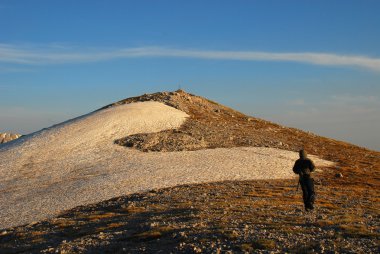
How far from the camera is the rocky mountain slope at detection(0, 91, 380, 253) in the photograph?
2158cm

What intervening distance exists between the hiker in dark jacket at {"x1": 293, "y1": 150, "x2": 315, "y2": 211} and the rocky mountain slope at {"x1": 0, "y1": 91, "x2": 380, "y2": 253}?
3.44 ft

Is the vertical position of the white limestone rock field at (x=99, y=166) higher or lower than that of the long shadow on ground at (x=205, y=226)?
A: higher

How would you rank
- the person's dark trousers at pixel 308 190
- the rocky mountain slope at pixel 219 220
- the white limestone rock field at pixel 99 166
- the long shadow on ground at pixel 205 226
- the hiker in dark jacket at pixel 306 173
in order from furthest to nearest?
1. the white limestone rock field at pixel 99 166
2. the person's dark trousers at pixel 308 190
3. the hiker in dark jacket at pixel 306 173
4. the rocky mountain slope at pixel 219 220
5. the long shadow on ground at pixel 205 226

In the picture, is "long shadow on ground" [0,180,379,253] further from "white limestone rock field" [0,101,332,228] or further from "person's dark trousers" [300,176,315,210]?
"white limestone rock field" [0,101,332,228]

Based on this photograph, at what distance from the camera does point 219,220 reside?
27.1 metres

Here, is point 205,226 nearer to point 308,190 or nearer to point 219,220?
point 219,220

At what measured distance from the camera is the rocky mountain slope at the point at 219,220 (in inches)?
850

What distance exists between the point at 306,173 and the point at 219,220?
21.0ft

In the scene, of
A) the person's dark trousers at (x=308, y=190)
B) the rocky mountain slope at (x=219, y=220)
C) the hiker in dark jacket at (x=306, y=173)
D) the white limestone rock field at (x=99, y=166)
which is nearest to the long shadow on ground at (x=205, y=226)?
the rocky mountain slope at (x=219, y=220)

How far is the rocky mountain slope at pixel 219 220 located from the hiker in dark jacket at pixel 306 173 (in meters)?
1.05

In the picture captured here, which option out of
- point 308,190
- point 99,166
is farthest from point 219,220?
point 99,166

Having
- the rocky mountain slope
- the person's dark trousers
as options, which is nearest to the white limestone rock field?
the rocky mountain slope

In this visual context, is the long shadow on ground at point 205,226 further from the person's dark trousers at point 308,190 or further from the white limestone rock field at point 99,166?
the white limestone rock field at point 99,166

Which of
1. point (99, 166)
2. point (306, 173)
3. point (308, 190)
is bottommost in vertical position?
point (308, 190)
